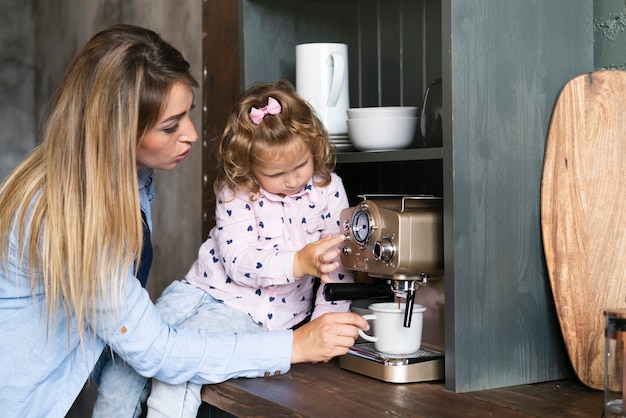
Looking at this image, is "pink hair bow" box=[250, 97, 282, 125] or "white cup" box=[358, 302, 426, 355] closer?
"white cup" box=[358, 302, 426, 355]

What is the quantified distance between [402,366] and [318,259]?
0.88ft

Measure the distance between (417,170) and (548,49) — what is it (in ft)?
1.61

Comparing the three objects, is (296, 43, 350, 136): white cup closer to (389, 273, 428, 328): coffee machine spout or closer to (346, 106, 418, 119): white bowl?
(346, 106, 418, 119): white bowl

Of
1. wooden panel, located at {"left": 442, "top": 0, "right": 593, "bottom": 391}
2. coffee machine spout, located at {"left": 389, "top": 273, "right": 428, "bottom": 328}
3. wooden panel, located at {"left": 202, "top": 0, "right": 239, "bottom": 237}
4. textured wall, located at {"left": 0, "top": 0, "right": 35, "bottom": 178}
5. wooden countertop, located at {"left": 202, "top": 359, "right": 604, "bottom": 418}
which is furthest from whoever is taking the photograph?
textured wall, located at {"left": 0, "top": 0, "right": 35, "bottom": 178}

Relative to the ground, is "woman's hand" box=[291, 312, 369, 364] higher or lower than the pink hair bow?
lower

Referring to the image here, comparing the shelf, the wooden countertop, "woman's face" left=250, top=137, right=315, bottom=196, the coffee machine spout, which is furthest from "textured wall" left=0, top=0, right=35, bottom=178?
the coffee machine spout

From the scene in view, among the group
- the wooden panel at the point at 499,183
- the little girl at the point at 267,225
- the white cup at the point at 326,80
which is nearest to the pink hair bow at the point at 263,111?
the little girl at the point at 267,225

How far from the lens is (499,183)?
4.67ft

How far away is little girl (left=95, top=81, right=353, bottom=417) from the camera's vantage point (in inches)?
65.5

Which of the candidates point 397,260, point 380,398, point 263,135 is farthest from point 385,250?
point 263,135

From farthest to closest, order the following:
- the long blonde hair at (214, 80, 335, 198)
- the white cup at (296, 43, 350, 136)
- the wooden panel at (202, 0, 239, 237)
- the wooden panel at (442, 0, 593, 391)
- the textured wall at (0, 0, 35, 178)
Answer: the textured wall at (0, 0, 35, 178) → the wooden panel at (202, 0, 239, 237) → the white cup at (296, 43, 350, 136) → the long blonde hair at (214, 80, 335, 198) → the wooden panel at (442, 0, 593, 391)

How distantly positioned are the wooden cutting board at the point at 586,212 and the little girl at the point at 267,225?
0.40 m

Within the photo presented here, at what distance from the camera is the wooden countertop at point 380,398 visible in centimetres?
128

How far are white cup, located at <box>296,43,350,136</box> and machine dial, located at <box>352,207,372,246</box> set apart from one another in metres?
0.29
